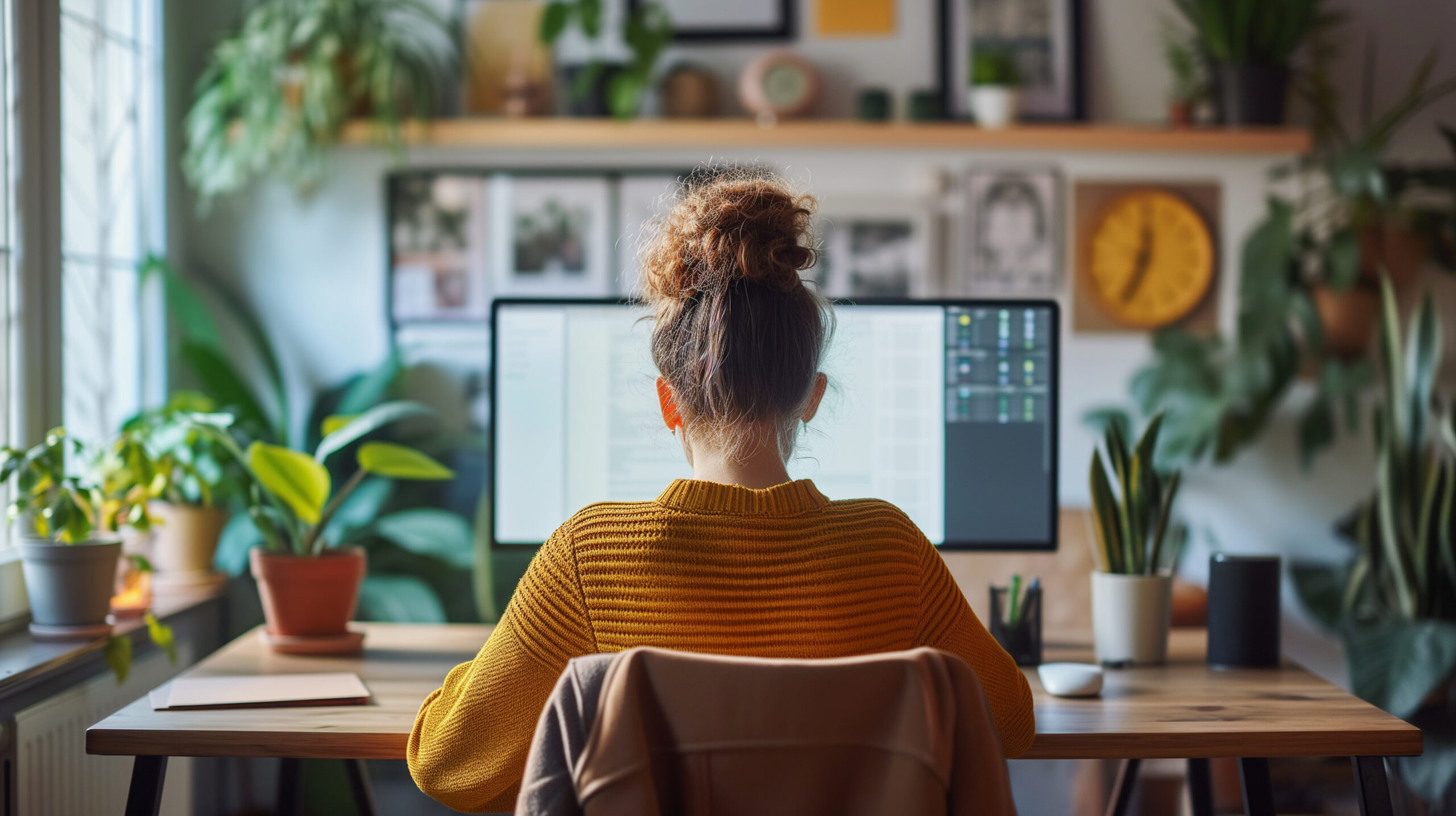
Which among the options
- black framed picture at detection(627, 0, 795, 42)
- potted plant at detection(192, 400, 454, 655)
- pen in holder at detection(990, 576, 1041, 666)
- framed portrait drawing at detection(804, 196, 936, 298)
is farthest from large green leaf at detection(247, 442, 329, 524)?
black framed picture at detection(627, 0, 795, 42)

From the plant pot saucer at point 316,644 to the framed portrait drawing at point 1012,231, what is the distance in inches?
71.8

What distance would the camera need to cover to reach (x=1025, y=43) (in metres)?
2.78

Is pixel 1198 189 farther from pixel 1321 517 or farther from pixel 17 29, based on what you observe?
pixel 17 29

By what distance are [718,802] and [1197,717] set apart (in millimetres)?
629

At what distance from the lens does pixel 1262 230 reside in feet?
8.59

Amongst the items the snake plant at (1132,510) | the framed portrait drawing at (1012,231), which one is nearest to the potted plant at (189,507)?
the snake plant at (1132,510)

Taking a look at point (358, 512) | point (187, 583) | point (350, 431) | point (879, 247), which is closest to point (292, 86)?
point (358, 512)

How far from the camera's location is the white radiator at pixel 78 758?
156cm

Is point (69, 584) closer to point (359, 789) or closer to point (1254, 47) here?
point (359, 789)

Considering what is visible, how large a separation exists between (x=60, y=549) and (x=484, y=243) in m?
1.46

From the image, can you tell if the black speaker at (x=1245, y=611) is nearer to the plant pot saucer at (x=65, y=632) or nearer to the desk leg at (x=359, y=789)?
the desk leg at (x=359, y=789)

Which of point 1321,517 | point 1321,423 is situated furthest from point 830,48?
point 1321,517

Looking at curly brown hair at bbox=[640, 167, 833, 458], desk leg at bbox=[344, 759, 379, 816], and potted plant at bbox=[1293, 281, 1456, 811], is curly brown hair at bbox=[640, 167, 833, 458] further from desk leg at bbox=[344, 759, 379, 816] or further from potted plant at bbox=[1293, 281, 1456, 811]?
potted plant at bbox=[1293, 281, 1456, 811]

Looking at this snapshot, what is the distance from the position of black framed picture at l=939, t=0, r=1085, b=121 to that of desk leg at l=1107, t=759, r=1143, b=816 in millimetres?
1756
